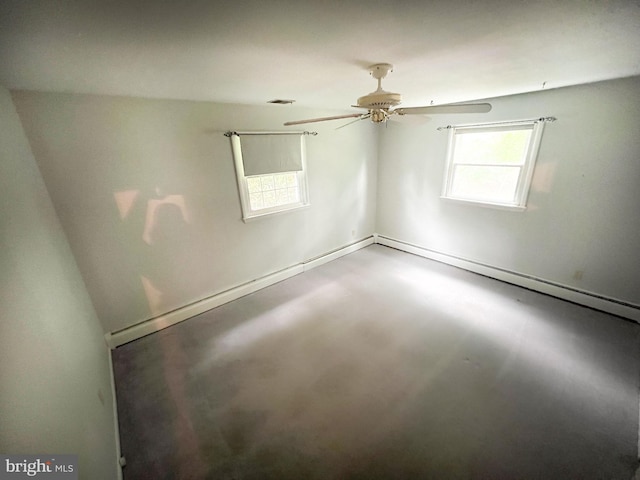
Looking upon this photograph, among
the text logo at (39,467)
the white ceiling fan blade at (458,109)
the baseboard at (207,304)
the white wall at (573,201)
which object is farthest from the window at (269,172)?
the text logo at (39,467)

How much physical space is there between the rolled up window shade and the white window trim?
224 centimetres

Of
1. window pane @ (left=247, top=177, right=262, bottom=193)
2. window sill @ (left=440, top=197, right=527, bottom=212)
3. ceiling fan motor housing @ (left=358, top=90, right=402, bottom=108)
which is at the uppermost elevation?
ceiling fan motor housing @ (left=358, top=90, right=402, bottom=108)

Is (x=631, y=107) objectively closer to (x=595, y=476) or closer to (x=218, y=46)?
(x=595, y=476)

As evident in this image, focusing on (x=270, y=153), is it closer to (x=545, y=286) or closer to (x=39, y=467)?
(x=39, y=467)

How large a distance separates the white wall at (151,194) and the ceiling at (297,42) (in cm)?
28

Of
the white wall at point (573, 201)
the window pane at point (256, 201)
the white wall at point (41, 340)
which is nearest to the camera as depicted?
the white wall at point (41, 340)

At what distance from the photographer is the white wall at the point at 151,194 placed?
6.89ft

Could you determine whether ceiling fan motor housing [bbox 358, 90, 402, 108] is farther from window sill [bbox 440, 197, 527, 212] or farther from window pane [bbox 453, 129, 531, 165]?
window sill [bbox 440, 197, 527, 212]

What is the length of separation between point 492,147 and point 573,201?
1120 mm

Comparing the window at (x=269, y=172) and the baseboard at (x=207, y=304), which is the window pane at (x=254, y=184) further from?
the baseboard at (x=207, y=304)

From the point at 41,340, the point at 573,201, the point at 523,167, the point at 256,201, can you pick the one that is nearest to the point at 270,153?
the point at 256,201

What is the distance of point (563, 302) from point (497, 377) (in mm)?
1764

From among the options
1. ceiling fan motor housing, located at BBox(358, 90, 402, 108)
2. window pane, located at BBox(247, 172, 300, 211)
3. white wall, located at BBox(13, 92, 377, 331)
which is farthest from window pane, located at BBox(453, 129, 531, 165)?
window pane, located at BBox(247, 172, 300, 211)

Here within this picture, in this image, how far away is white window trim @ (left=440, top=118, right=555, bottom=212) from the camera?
295 centimetres
